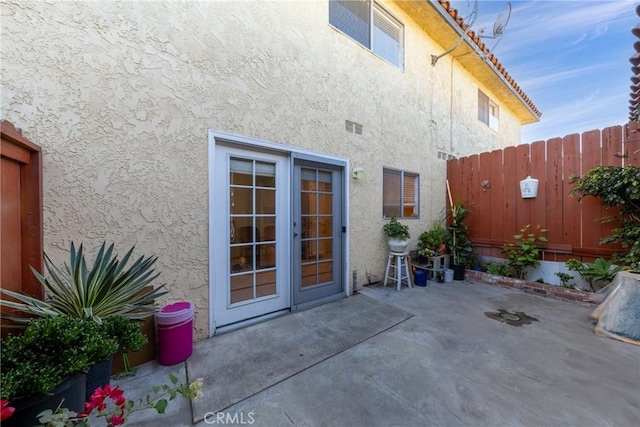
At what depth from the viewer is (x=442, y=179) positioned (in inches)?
258

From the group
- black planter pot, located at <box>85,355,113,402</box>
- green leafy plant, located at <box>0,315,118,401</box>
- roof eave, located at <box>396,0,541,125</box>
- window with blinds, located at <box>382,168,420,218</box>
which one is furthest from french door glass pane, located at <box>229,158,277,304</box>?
roof eave, located at <box>396,0,541,125</box>

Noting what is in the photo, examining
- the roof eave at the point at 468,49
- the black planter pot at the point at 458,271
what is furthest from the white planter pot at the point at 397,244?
the roof eave at the point at 468,49

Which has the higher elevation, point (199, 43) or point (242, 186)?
point (199, 43)

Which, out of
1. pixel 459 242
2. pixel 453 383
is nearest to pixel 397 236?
pixel 459 242

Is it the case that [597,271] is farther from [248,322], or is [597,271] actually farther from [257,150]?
[257,150]

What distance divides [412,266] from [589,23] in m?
6.07

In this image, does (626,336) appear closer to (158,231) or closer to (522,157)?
(522,157)

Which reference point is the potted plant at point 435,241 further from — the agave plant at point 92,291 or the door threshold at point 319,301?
the agave plant at point 92,291

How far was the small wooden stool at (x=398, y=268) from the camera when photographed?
15.7 feet

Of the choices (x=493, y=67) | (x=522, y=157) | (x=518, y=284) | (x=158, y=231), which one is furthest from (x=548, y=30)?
(x=158, y=231)

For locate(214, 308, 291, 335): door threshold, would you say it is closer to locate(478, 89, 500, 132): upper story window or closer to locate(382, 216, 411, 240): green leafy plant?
locate(382, 216, 411, 240): green leafy plant

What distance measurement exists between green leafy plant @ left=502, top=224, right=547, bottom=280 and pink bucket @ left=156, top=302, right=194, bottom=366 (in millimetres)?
6060

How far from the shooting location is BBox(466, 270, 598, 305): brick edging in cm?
410

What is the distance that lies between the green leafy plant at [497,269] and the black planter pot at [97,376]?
21.7 feet
